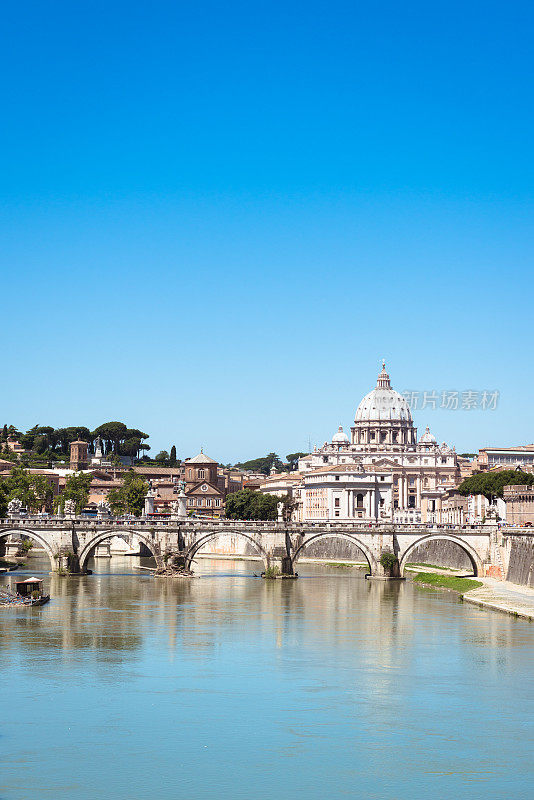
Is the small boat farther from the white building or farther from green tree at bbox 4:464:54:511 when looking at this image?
the white building

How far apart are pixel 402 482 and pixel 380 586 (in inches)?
3658

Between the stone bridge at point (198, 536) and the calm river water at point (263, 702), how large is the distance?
15.7 meters

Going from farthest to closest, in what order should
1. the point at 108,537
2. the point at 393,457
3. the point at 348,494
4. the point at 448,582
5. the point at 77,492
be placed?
the point at 393,457 < the point at 348,494 < the point at 77,492 < the point at 108,537 < the point at 448,582

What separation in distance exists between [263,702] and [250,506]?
8040 centimetres

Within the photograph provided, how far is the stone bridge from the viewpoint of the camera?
66562mm

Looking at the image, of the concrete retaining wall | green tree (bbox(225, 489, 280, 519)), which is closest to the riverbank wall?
the concrete retaining wall

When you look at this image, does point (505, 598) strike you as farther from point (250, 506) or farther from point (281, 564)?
point (250, 506)

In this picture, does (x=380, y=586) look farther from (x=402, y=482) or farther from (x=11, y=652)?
(x=402, y=482)

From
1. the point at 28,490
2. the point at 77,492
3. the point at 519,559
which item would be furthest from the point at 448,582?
the point at 28,490

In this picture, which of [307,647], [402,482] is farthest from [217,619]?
[402,482]

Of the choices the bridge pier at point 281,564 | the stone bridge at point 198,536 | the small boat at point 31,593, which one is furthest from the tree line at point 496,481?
the small boat at point 31,593

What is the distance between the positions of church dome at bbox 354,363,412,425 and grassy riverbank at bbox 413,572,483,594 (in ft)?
355

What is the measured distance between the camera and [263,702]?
1214 inches

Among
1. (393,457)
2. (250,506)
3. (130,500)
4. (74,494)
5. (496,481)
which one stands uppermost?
(393,457)
